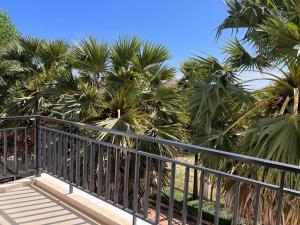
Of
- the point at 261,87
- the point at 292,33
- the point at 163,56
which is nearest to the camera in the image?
the point at 292,33

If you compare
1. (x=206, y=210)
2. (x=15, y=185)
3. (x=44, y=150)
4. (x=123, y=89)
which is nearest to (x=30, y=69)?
(x=123, y=89)

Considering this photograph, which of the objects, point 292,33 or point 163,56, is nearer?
point 292,33

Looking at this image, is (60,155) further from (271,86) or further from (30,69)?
(30,69)

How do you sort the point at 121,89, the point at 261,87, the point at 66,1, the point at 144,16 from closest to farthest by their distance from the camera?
1. the point at 261,87
2. the point at 121,89
3. the point at 66,1
4. the point at 144,16

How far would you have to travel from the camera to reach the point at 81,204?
10.9 feet

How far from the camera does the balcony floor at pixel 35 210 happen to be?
120 inches

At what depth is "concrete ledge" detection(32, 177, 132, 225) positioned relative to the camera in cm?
300

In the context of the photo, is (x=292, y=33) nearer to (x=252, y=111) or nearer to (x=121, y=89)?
(x=252, y=111)

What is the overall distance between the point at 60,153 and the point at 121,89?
1.95 meters

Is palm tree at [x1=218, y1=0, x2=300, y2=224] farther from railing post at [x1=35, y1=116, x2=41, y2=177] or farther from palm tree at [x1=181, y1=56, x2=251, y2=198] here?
railing post at [x1=35, y1=116, x2=41, y2=177]

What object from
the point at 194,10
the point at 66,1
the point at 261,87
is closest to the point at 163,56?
the point at 261,87

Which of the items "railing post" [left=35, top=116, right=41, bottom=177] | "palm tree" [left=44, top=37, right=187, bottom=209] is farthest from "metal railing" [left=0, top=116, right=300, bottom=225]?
"palm tree" [left=44, top=37, right=187, bottom=209]

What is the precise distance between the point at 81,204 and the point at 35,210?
0.46 m

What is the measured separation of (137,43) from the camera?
5.79 metres
